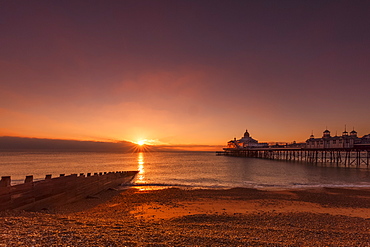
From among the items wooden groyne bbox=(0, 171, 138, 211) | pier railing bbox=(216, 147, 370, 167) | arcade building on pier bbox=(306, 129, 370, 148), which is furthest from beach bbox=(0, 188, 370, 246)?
arcade building on pier bbox=(306, 129, 370, 148)

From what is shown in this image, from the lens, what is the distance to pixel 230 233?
260 inches

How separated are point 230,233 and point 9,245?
559cm

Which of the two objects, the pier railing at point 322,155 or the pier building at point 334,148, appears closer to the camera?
the pier railing at point 322,155

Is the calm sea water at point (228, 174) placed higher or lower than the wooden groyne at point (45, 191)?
lower

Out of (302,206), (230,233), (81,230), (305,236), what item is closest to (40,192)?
(81,230)

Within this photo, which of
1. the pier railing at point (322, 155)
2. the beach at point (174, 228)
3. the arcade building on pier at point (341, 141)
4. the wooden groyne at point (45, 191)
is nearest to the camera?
the beach at point (174, 228)

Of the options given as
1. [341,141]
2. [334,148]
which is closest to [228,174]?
[334,148]

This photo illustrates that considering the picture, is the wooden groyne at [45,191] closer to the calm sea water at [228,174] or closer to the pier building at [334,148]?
the calm sea water at [228,174]

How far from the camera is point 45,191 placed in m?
9.23

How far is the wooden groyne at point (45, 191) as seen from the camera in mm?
7048

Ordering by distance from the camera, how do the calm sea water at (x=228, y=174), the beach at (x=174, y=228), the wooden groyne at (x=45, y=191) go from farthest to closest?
1. the calm sea water at (x=228, y=174)
2. the wooden groyne at (x=45, y=191)
3. the beach at (x=174, y=228)

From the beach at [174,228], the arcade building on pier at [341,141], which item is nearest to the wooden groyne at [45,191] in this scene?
the beach at [174,228]

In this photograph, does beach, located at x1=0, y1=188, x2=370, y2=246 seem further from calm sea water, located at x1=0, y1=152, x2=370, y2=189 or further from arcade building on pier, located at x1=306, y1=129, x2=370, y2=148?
arcade building on pier, located at x1=306, y1=129, x2=370, y2=148

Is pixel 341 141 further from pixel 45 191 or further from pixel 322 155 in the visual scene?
pixel 45 191
